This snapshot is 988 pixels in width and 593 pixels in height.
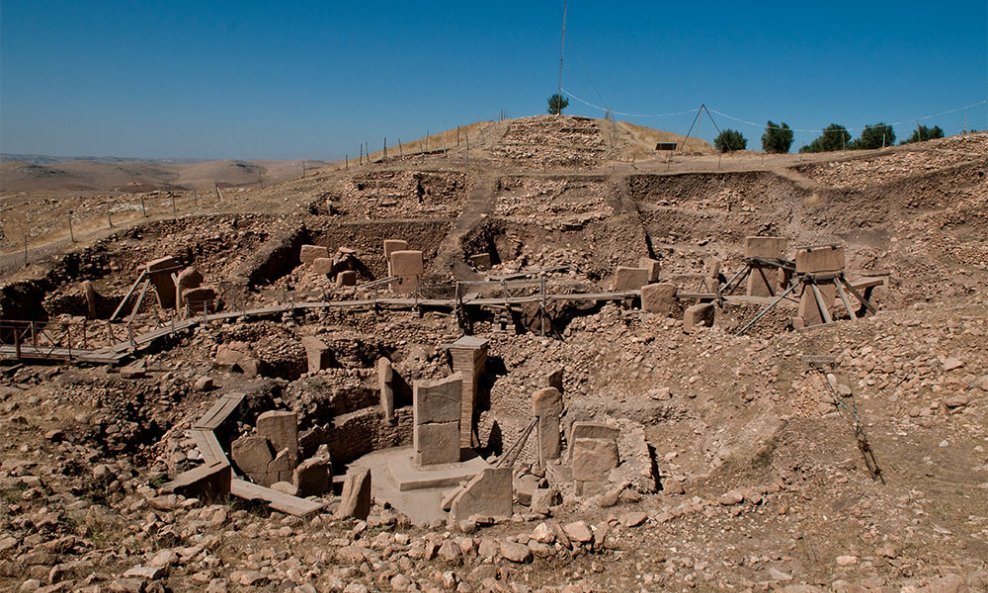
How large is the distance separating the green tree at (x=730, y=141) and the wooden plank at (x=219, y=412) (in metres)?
30.6

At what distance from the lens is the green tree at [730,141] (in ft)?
117

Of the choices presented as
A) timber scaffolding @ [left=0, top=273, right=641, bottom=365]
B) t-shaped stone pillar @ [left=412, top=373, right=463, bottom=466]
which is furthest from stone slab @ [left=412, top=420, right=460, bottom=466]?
timber scaffolding @ [left=0, top=273, right=641, bottom=365]

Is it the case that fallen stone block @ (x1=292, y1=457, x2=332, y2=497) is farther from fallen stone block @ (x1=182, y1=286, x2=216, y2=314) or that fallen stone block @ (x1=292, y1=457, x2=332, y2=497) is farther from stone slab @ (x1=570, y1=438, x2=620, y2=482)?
fallen stone block @ (x1=182, y1=286, x2=216, y2=314)

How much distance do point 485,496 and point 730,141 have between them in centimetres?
3185

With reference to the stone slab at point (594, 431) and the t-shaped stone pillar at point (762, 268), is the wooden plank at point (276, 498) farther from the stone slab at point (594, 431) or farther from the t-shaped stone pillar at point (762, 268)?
the t-shaped stone pillar at point (762, 268)

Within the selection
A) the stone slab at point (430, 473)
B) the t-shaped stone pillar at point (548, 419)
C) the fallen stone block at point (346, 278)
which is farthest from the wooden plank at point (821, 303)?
the fallen stone block at point (346, 278)

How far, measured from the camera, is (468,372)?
47.9 ft

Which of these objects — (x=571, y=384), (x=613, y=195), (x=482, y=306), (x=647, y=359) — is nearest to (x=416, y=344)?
(x=482, y=306)

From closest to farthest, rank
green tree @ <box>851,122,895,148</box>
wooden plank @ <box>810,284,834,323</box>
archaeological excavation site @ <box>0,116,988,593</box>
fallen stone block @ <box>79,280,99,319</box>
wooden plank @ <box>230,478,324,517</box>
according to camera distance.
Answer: archaeological excavation site @ <box>0,116,988,593</box> < wooden plank @ <box>230,478,324,517</box> < wooden plank @ <box>810,284,834,323</box> < fallen stone block @ <box>79,280,99,319</box> < green tree @ <box>851,122,895,148</box>

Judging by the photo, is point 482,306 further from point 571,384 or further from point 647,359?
point 647,359

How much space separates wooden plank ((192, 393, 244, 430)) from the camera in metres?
11.1

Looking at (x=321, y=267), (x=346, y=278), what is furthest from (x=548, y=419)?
(x=321, y=267)

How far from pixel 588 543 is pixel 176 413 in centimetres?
844

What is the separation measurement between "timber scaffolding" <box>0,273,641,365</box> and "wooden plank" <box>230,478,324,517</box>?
541 centimetres
